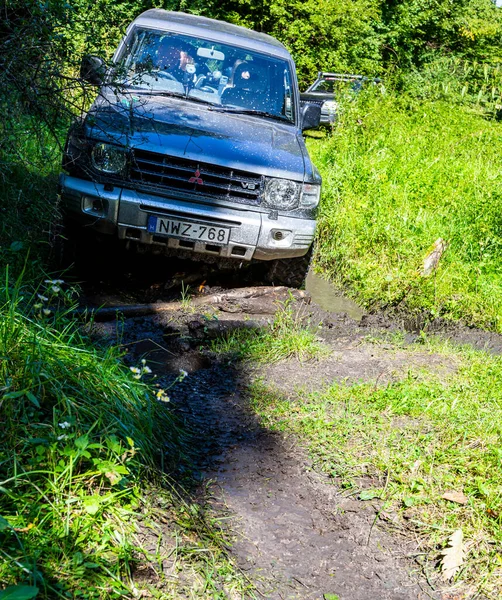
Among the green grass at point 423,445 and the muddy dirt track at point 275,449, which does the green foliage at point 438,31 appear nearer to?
the muddy dirt track at point 275,449

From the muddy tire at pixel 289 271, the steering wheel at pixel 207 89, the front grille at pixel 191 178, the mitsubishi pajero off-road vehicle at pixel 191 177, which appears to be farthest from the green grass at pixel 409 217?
the steering wheel at pixel 207 89

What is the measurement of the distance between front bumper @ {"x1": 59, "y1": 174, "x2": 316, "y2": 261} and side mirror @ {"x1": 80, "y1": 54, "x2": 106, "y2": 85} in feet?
2.65

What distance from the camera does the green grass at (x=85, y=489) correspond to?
7.18 ft

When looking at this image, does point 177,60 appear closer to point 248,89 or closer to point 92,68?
point 248,89

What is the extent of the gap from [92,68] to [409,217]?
4.00 metres

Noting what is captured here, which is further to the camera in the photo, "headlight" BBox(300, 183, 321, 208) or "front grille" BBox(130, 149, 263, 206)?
"headlight" BBox(300, 183, 321, 208)

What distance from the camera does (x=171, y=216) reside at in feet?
15.9

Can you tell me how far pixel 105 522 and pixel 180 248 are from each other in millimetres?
2816

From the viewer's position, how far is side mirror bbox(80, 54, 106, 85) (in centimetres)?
390

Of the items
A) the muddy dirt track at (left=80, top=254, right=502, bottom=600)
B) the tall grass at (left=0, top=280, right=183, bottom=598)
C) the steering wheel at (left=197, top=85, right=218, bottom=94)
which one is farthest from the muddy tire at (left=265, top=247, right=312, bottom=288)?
A: the tall grass at (left=0, top=280, right=183, bottom=598)

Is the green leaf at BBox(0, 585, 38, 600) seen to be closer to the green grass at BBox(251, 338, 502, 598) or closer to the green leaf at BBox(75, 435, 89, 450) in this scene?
the green leaf at BBox(75, 435, 89, 450)

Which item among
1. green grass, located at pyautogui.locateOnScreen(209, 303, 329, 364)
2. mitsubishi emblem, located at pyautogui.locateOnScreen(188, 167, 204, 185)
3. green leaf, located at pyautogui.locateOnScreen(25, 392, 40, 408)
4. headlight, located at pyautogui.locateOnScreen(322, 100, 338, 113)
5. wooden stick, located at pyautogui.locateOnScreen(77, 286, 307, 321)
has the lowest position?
headlight, located at pyautogui.locateOnScreen(322, 100, 338, 113)

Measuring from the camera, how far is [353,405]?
3.82m

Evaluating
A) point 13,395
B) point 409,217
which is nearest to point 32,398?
point 13,395
